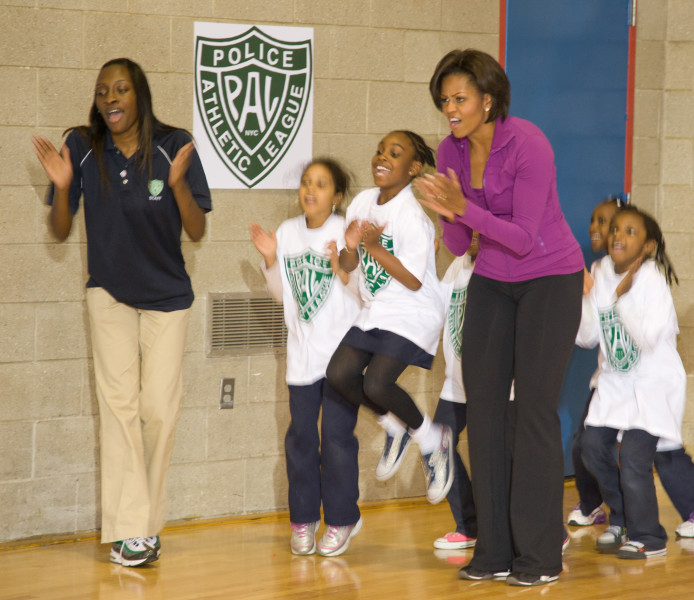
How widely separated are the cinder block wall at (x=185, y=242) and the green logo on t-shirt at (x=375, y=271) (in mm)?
755

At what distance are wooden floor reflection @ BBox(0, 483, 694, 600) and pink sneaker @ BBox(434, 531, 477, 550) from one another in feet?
0.14

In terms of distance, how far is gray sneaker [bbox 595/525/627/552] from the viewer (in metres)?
3.64

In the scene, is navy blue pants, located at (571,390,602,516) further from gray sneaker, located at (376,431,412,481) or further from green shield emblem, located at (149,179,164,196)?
green shield emblem, located at (149,179,164,196)

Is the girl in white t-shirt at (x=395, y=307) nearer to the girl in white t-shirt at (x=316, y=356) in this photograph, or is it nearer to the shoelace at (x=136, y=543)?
the girl in white t-shirt at (x=316, y=356)

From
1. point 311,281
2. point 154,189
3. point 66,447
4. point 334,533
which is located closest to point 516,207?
point 311,281

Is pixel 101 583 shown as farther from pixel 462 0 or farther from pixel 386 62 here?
pixel 462 0

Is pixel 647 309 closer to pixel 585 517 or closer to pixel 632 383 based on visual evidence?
pixel 632 383

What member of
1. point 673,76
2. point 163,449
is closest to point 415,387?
point 163,449

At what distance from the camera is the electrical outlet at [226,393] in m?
4.07

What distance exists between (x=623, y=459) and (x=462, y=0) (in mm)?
2132

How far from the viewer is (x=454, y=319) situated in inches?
147

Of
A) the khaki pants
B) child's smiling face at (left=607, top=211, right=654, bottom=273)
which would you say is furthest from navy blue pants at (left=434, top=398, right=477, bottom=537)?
the khaki pants

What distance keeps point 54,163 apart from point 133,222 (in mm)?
319

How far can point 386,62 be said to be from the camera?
14.1ft
